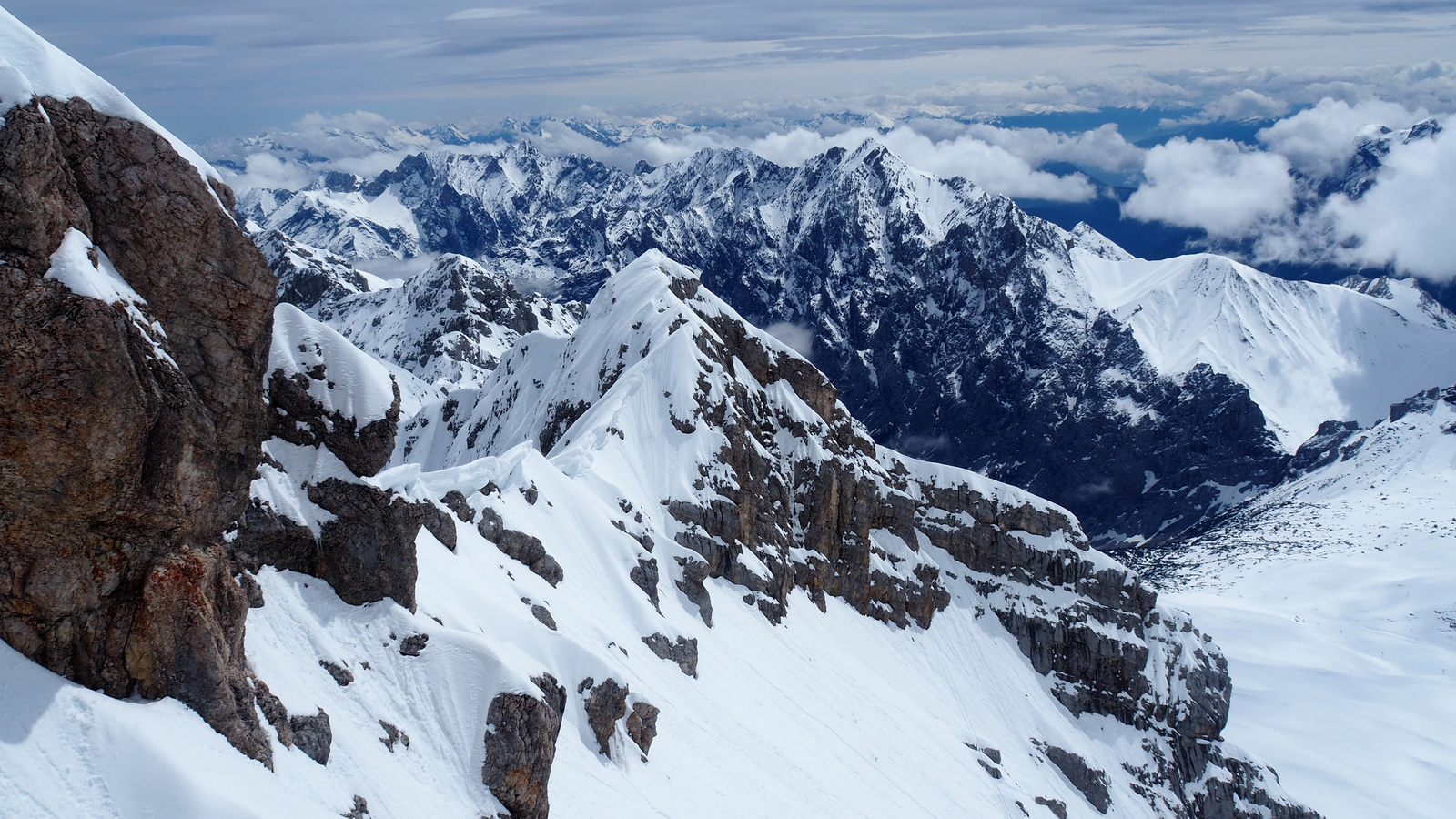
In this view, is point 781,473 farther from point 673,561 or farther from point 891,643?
point 673,561

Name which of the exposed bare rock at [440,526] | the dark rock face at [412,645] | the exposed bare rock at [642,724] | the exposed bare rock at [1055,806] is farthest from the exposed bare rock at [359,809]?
the exposed bare rock at [1055,806]

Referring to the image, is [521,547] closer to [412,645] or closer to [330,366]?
[412,645]

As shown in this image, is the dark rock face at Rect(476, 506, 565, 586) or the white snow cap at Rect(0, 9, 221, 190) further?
the dark rock face at Rect(476, 506, 565, 586)

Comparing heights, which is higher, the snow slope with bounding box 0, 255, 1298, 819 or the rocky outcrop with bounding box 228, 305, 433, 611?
the rocky outcrop with bounding box 228, 305, 433, 611

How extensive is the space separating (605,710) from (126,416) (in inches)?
1366

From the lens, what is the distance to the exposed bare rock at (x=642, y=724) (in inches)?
2218

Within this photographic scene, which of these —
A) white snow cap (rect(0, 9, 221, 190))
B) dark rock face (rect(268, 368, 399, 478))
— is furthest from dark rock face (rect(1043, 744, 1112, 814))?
white snow cap (rect(0, 9, 221, 190))

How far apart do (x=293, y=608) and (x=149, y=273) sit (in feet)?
53.9

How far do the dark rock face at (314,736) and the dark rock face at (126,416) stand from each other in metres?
2.81

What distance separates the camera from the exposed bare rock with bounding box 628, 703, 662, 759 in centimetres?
5634

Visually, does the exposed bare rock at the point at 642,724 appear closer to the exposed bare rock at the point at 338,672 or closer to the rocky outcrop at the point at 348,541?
the rocky outcrop at the point at 348,541

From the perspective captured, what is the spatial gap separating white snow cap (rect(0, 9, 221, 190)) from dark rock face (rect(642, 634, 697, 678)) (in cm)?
5553

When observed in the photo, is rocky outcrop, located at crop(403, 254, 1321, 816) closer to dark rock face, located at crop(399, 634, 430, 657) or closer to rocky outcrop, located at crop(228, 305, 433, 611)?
dark rock face, located at crop(399, 634, 430, 657)

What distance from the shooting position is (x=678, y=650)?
75562 millimetres
